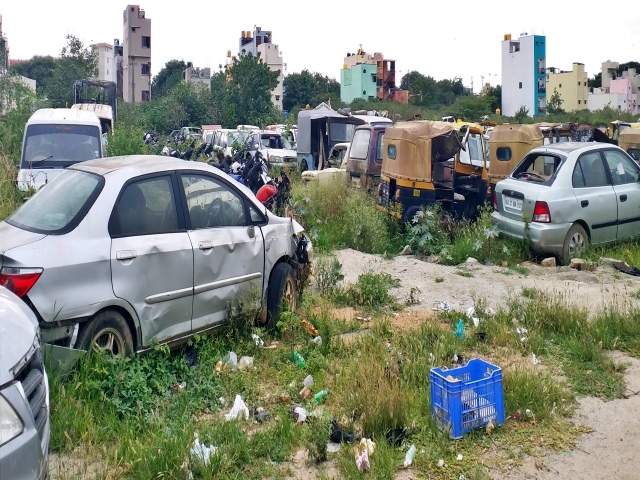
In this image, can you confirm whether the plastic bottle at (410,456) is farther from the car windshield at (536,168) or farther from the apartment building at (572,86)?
the apartment building at (572,86)

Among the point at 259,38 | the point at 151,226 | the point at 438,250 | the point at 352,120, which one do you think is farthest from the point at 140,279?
the point at 259,38

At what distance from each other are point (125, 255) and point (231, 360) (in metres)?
1.34

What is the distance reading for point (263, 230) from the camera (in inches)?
273

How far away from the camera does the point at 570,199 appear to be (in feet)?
34.1

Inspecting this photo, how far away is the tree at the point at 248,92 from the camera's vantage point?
4506cm

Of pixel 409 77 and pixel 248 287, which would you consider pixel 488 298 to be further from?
pixel 409 77

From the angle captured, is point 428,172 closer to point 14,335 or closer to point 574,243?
point 574,243

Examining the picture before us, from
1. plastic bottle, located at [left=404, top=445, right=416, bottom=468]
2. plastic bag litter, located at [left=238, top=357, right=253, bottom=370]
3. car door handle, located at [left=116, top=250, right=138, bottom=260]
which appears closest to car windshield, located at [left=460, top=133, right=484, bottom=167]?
plastic bag litter, located at [left=238, top=357, right=253, bottom=370]

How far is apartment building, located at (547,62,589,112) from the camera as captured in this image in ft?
321

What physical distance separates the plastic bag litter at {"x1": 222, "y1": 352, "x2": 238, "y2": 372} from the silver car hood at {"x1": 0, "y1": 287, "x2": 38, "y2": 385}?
7.97 feet

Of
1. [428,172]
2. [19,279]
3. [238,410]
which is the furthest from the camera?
[428,172]

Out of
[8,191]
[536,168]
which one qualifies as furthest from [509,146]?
[8,191]

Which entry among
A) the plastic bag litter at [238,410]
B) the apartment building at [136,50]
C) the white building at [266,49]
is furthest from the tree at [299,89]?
the plastic bag litter at [238,410]

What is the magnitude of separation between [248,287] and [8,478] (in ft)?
12.7
